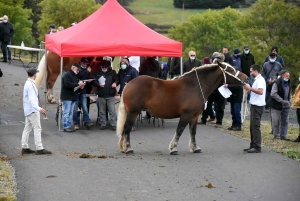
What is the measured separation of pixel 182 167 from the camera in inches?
466

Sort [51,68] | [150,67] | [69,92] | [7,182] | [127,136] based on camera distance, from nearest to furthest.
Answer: [7,182], [127,136], [69,92], [150,67], [51,68]

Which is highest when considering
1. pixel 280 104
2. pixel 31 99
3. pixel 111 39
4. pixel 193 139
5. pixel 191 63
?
pixel 111 39

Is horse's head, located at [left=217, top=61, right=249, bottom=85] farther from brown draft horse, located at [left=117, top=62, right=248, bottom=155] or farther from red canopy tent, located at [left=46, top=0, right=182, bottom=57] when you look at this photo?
red canopy tent, located at [left=46, top=0, right=182, bottom=57]

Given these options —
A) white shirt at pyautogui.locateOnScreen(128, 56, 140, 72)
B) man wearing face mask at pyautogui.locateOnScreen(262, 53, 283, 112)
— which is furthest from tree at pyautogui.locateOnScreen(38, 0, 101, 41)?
man wearing face mask at pyautogui.locateOnScreen(262, 53, 283, 112)

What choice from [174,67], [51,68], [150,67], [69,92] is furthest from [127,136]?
[51,68]

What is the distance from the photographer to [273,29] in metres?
55.3

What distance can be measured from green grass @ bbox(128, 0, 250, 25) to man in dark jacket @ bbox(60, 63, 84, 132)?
7163 cm

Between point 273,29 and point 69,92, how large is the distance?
139 feet

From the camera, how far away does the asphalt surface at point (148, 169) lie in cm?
973

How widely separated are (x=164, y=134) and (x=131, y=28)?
10.6 ft

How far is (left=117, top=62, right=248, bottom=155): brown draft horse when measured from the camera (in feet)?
43.3

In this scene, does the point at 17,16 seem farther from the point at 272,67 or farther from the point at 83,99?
the point at 83,99

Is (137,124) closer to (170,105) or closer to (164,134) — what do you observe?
(164,134)

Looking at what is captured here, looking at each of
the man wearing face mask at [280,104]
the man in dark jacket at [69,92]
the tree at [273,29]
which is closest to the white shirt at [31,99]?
the man in dark jacket at [69,92]
